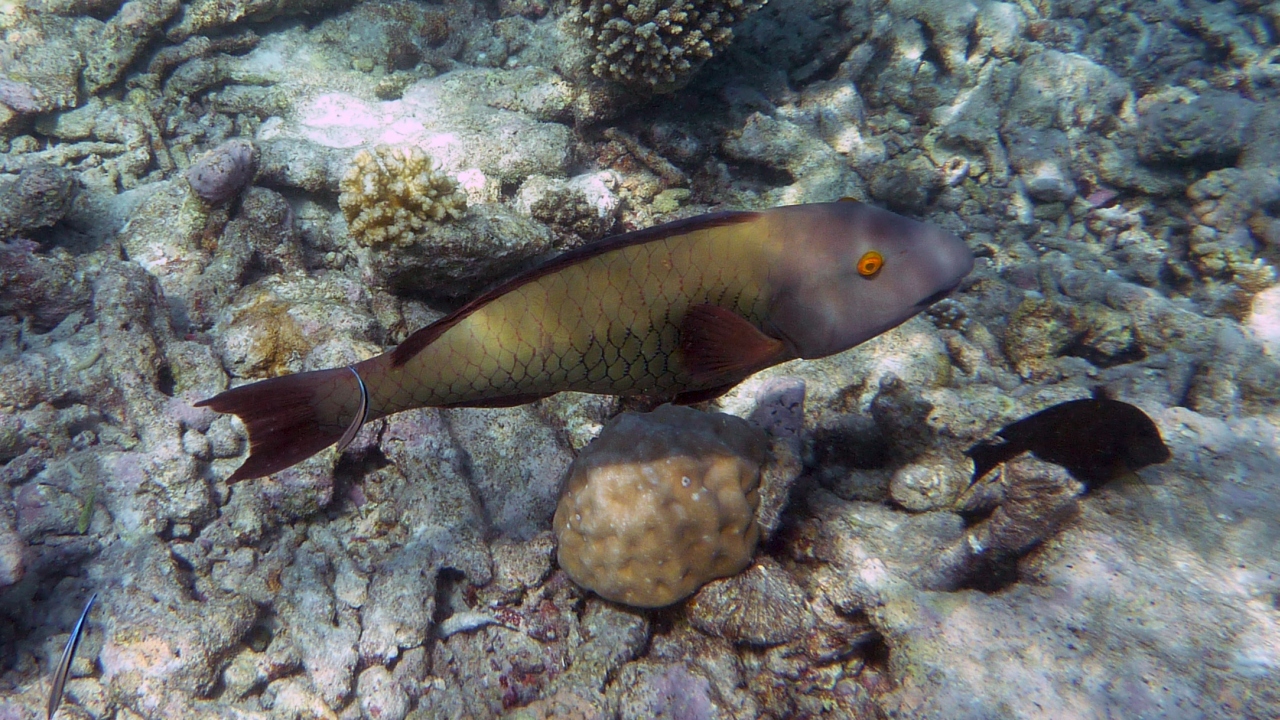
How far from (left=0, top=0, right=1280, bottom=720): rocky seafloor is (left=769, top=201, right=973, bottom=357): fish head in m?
1.47

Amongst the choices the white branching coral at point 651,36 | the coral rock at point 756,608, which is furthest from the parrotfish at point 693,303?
the white branching coral at point 651,36

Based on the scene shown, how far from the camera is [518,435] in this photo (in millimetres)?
4188

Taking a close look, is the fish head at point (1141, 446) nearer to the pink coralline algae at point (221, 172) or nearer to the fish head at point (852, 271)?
the fish head at point (852, 271)

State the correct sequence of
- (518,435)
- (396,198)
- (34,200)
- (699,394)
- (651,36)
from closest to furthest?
(699,394) → (396,198) → (518,435) → (34,200) → (651,36)

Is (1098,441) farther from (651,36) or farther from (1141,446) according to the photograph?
(651,36)

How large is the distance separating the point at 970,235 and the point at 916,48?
3310mm

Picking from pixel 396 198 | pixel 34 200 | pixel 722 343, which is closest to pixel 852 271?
pixel 722 343

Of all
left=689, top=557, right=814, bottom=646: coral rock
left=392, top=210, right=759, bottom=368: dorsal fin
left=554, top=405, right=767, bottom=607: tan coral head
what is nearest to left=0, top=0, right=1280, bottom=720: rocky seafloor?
left=689, top=557, right=814, bottom=646: coral rock

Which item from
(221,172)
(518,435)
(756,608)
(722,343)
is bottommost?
(756,608)

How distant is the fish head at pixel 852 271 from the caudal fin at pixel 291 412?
1.87m

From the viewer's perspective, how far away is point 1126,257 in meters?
7.23

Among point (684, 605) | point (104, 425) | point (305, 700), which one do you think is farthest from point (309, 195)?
point (684, 605)

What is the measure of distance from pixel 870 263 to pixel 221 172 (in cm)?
524

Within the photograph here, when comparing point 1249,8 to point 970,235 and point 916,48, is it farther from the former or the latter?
point 970,235
